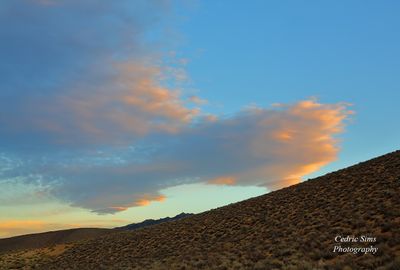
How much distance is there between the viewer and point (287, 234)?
1172 inches

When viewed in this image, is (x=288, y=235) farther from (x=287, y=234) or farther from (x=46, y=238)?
(x=46, y=238)

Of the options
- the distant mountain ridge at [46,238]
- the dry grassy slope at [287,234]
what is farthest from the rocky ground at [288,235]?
the distant mountain ridge at [46,238]

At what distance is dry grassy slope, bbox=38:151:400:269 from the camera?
21266 millimetres

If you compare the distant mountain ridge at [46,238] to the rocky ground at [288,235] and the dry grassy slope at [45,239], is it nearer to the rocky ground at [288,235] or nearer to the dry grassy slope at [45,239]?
the dry grassy slope at [45,239]

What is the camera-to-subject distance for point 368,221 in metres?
25.2

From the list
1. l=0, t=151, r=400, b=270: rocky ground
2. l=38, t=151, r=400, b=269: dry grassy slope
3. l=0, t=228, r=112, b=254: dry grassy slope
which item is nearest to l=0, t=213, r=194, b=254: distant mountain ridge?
l=0, t=228, r=112, b=254: dry grassy slope

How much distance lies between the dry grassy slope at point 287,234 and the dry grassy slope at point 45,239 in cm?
4032

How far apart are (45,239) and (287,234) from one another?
8022 centimetres

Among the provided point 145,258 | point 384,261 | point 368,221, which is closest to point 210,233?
point 145,258

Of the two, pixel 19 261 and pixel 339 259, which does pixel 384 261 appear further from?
pixel 19 261

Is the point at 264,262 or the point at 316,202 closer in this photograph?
the point at 264,262

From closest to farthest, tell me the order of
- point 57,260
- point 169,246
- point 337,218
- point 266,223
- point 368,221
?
point 368,221
point 337,218
point 266,223
point 169,246
point 57,260

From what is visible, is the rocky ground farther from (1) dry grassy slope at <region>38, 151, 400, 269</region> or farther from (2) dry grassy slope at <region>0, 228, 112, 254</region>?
(2) dry grassy slope at <region>0, 228, 112, 254</region>

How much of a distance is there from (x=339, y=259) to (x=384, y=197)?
1353 centimetres
